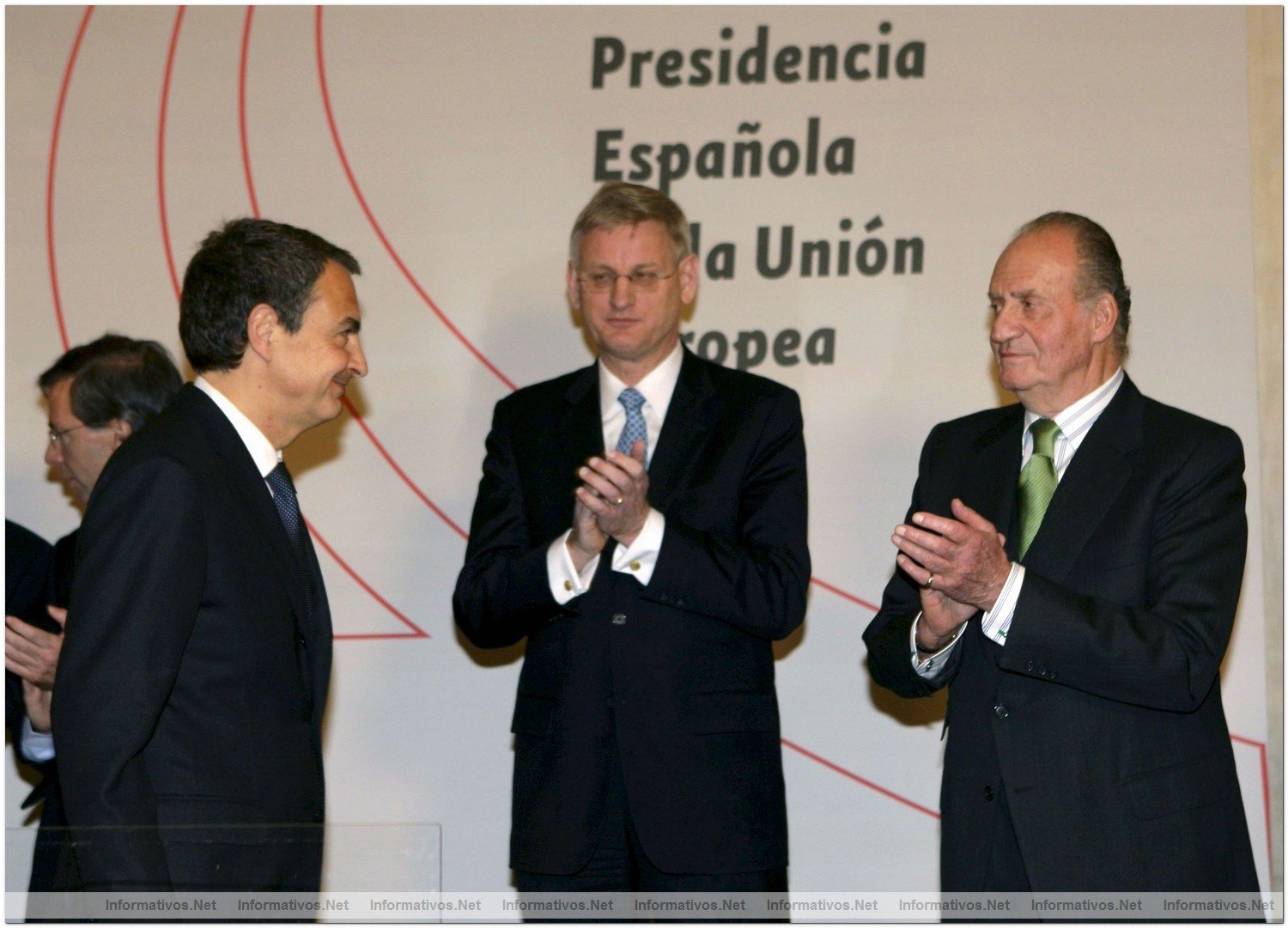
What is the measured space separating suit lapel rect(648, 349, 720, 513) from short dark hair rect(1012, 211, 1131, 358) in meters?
0.85

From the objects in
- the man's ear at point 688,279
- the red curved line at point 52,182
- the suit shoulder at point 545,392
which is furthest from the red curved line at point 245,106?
the man's ear at point 688,279

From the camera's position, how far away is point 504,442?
11.9ft

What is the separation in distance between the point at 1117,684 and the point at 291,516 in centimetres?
160

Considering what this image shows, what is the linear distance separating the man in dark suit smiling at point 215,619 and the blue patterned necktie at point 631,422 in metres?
0.89

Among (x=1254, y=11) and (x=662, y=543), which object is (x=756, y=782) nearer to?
(x=662, y=543)

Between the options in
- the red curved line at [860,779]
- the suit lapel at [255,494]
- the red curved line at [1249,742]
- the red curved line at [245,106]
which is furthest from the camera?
the red curved line at [245,106]

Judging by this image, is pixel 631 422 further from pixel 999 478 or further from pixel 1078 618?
pixel 1078 618

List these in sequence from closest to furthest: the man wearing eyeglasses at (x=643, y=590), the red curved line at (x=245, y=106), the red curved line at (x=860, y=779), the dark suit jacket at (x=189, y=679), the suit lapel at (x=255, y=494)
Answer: the dark suit jacket at (x=189, y=679) < the suit lapel at (x=255, y=494) < the man wearing eyeglasses at (x=643, y=590) < the red curved line at (x=860, y=779) < the red curved line at (x=245, y=106)

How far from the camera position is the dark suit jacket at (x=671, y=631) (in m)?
3.18

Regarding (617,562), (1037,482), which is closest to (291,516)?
(617,562)

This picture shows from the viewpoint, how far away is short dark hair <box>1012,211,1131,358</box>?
305 centimetres

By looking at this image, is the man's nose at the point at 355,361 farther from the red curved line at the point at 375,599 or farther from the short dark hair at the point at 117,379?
the red curved line at the point at 375,599

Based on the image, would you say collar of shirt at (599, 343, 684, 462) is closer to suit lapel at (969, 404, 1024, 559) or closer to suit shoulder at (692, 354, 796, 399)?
suit shoulder at (692, 354, 796, 399)

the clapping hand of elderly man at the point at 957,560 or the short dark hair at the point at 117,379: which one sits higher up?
the short dark hair at the point at 117,379
